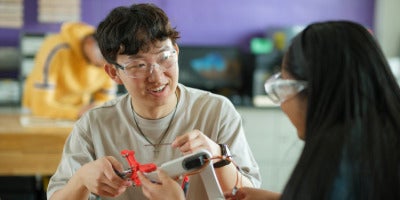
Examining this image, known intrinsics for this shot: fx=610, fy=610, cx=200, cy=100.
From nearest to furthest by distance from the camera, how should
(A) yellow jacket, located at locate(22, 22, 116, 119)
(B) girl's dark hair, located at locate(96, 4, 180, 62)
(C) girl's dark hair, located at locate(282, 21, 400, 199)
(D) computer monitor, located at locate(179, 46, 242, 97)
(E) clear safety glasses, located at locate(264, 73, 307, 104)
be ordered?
1. (C) girl's dark hair, located at locate(282, 21, 400, 199)
2. (E) clear safety glasses, located at locate(264, 73, 307, 104)
3. (B) girl's dark hair, located at locate(96, 4, 180, 62)
4. (A) yellow jacket, located at locate(22, 22, 116, 119)
5. (D) computer monitor, located at locate(179, 46, 242, 97)

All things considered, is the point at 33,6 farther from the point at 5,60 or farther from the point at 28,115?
the point at 28,115

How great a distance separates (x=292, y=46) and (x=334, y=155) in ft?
0.84

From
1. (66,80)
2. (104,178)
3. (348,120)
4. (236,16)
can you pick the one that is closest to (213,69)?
(236,16)

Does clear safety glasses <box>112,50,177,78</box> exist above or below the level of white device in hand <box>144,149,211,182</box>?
above

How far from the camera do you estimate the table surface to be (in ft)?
11.6

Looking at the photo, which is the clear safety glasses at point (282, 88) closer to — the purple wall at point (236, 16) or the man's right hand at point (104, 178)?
the man's right hand at point (104, 178)

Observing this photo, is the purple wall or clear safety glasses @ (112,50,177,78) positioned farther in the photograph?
the purple wall

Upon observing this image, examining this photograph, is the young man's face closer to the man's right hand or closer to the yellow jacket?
the man's right hand

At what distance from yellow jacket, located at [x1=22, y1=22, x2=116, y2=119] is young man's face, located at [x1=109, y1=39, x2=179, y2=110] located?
2.10m

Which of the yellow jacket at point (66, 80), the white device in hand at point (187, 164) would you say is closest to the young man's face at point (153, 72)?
the white device in hand at point (187, 164)

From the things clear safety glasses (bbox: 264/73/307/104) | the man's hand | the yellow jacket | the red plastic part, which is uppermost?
clear safety glasses (bbox: 264/73/307/104)

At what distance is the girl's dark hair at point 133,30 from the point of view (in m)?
1.78

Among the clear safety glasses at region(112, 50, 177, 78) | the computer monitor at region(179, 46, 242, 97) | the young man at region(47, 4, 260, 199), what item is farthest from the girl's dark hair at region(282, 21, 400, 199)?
the computer monitor at region(179, 46, 242, 97)

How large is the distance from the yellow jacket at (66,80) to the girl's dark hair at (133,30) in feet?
6.92
